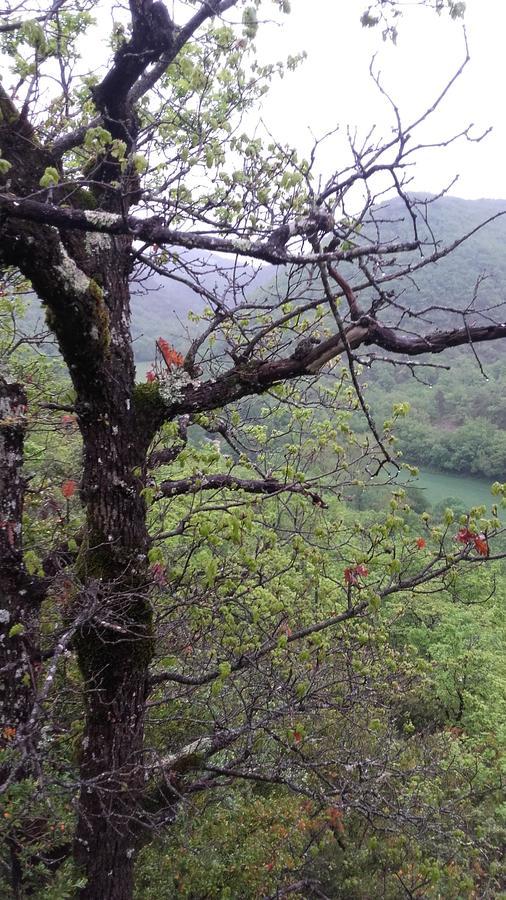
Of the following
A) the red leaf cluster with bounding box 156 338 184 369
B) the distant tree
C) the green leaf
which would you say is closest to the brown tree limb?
the distant tree

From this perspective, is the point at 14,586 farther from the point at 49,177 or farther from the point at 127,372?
the point at 49,177

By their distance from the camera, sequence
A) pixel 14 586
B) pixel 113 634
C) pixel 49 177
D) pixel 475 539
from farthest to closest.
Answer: pixel 14 586
pixel 475 539
pixel 113 634
pixel 49 177

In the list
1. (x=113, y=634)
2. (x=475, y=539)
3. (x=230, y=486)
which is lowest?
(x=113, y=634)

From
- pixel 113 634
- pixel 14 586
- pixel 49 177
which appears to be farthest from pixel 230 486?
pixel 49 177

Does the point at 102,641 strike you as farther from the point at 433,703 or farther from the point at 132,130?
the point at 433,703

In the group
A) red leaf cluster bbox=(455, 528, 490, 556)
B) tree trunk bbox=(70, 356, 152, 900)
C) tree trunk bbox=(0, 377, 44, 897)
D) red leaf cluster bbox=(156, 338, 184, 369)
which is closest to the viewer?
tree trunk bbox=(70, 356, 152, 900)

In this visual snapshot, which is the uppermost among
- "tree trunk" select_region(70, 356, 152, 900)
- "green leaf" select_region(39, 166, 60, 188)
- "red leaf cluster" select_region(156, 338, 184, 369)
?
"green leaf" select_region(39, 166, 60, 188)

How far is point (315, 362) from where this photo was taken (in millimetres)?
3012

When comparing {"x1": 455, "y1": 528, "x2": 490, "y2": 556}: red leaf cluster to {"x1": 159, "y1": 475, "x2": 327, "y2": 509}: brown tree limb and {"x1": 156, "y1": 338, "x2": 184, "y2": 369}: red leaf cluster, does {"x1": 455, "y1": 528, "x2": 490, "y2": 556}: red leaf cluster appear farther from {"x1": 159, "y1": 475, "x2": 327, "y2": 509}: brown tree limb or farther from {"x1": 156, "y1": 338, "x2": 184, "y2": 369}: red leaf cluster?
{"x1": 156, "y1": 338, "x2": 184, "y2": 369}: red leaf cluster

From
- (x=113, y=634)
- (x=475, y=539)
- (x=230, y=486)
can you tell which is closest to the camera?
(x=113, y=634)

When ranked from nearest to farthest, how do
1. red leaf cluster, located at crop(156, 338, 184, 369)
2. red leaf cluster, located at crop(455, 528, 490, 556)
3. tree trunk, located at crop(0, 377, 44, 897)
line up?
red leaf cluster, located at crop(455, 528, 490, 556)
red leaf cluster, located at crop(156, 338, 184, 369)
tree trunk, located at crop(0, 377, 44, 897)

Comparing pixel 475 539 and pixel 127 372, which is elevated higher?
pixel 127 372

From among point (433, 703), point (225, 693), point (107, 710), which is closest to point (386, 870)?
point (225, 693)

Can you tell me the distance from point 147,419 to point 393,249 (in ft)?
6.00
